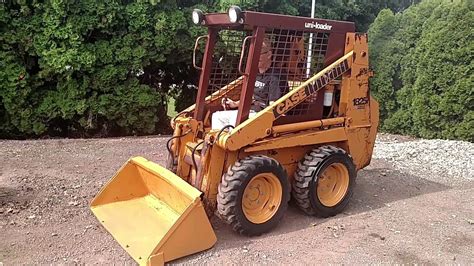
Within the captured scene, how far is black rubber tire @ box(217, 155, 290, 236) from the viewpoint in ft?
13.6

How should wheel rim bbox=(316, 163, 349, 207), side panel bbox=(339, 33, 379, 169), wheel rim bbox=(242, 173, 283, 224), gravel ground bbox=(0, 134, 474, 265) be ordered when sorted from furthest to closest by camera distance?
side panel bbox=(339, 33, 379, 169) < wheel rim bbox=(316, 163, 349, 207) < wheel rim bbox=(242, 173, 283, 224) < gravel ground bbox=(0, 134, 474, 265)

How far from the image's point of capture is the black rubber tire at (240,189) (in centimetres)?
415

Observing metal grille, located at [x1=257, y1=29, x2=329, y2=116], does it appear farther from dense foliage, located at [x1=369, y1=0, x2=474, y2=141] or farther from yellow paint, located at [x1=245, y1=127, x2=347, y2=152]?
dense foliage, located at [x1=369, y1=0, x2=474, y2=141]

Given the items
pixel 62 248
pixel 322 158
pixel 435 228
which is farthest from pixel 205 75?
pixel 435 228

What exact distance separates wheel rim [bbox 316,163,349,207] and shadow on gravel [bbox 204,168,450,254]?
0.19m

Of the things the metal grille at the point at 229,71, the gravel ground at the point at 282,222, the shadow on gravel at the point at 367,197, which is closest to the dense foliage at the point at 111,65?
the gravel ground at the point at 282,222

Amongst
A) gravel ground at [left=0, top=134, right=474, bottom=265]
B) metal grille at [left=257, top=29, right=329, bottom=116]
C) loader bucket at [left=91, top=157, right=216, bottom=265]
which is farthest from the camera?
metal grille at [left=257, top=29, right=329, bottom=116]

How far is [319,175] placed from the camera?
15.6 ft

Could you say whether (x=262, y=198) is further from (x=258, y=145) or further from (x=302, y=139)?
(x=302, y=139)

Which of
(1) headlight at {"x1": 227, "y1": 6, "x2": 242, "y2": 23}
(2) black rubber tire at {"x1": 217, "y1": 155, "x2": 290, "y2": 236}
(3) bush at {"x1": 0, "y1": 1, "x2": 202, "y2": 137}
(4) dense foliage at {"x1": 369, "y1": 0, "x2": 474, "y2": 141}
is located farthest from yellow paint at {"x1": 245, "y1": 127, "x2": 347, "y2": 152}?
(4) dense foliage at {"x1": 369, "y1": 0, "x2": 474, "y2": 141}

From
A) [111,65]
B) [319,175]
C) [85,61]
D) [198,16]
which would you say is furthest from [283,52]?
[111,65]

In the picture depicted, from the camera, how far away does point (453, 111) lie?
29.5ft

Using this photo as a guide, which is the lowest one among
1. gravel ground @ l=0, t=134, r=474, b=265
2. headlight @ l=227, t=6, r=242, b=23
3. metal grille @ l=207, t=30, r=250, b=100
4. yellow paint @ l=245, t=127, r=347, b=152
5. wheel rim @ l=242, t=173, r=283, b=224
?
gravel ground @ l=0, t=134, r=474, b=265

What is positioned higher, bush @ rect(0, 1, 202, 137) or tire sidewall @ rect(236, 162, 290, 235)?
bush @ rect(0, 1, 202, 137)
